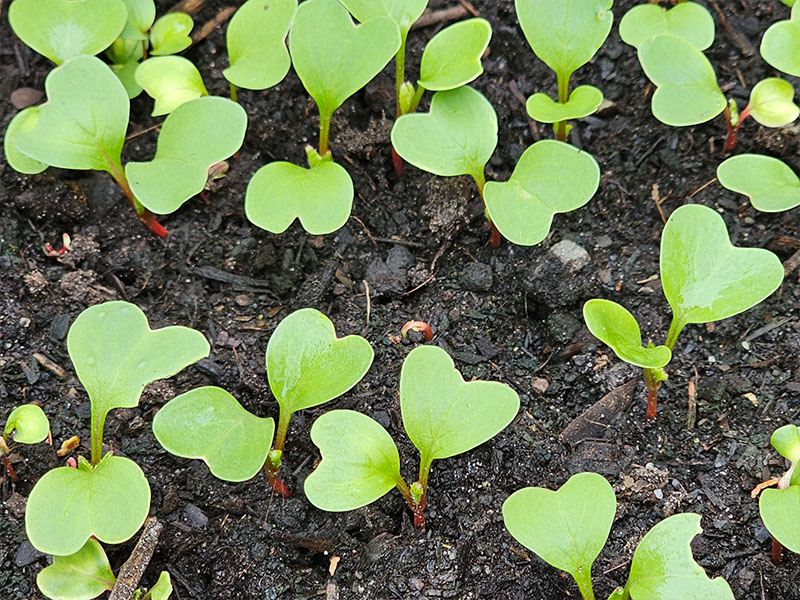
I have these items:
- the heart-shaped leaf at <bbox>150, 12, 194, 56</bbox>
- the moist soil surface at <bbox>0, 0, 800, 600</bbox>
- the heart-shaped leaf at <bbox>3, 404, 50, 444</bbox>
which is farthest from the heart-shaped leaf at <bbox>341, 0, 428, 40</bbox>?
the heart-shaped leaf at <bbox>3, 404, 50, 444</bbox>

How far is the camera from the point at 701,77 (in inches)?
66.8

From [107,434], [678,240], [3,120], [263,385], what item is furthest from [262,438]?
[3,120]

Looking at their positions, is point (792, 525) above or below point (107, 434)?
above

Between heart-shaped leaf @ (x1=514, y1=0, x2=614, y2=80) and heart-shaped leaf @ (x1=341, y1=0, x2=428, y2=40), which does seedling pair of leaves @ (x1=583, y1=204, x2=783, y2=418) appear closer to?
heart-shaped leaf @ (x1=514, y1=0, x2=614, y2=80)

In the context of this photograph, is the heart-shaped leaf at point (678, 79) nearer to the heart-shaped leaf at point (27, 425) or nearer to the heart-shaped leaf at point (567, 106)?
the heart-shaped leaf at point (567, 106)

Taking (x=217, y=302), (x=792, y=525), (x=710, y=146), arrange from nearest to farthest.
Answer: (x=792, y=525) < (x=217, y=302) < (x=710, y=146)

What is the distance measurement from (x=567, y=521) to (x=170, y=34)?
143 centimetres

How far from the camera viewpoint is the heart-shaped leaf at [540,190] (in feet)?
4.91

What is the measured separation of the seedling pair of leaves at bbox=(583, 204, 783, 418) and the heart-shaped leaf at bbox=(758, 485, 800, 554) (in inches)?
11.0

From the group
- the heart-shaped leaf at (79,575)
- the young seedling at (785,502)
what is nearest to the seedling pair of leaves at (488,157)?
the young seedling at (785,502)

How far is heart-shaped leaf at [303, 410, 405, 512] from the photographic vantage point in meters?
1.24

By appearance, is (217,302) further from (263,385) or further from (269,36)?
(269,36)

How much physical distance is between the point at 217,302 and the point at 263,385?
0.23 meters

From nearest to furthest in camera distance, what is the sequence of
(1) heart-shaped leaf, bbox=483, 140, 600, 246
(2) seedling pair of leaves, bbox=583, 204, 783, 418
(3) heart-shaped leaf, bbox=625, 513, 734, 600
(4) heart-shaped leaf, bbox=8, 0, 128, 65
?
1. (3) heart-shaped leaf, bbox=625, 513, 734, 600
2. (2) seedling pair of leaves, bbox=583, 204, 783, 418
3. (1) heart-shaped leaf, bbox=483, 140, 600, 246
4. (4) heart-shaped leaf, bbox=8, 0, 128, 65
